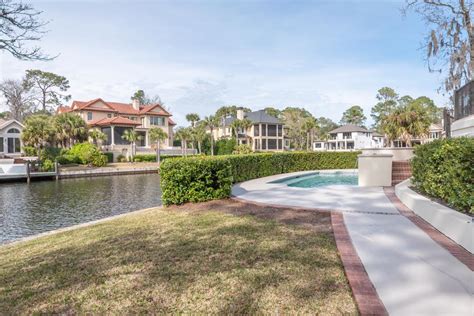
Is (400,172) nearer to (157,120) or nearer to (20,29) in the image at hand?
(20,29)

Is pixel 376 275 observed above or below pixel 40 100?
below

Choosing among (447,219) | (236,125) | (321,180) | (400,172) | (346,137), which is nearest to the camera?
(447,219)

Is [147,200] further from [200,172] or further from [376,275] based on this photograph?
[376,275]

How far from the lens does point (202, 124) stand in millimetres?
47031

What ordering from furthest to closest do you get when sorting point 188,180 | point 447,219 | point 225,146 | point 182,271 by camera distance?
point 225,146 < point 188,180 < point 447,219 < point 182,271

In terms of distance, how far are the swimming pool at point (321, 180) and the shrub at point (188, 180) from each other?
6.17 m

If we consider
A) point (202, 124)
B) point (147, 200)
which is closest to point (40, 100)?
point (202, 124)

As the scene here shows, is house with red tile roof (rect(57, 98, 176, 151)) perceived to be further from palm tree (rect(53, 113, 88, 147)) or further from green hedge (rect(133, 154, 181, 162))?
palm tree (rect(53, 113, 88, 147))

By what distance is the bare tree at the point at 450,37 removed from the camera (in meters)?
14.5

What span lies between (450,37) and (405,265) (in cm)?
1592

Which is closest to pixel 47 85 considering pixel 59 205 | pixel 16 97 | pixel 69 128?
pixel 16 97

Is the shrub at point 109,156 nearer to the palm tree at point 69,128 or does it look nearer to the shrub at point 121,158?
the shrub at point 121,158

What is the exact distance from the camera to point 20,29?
20.0 ft

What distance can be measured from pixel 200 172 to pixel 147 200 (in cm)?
718
